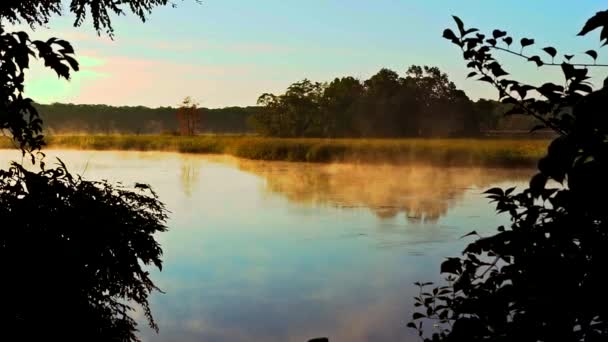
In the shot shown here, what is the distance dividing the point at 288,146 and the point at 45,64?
124 feet

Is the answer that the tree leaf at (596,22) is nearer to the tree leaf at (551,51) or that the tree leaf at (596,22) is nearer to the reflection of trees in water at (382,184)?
Result: the tree leaf at (551,51)

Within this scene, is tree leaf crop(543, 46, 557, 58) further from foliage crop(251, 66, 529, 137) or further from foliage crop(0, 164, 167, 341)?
foliage crop(251, 66, 529, 137)

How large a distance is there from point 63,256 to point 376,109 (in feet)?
146

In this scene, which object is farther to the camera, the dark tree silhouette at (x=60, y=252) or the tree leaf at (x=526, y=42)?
the dark tree silhouette at (x=60, y=252)

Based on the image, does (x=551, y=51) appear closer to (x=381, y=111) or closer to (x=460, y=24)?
(x=460, y=24)

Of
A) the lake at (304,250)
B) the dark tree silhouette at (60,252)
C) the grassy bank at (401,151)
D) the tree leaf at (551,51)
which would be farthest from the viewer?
the grassy bank at (401,151)

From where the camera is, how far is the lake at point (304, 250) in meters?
9.12

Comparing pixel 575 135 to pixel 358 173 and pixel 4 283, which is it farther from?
pixel 358 173

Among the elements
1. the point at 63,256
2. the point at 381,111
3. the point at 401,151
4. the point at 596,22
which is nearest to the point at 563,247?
the point at 596,22

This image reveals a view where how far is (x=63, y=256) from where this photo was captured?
4.71m

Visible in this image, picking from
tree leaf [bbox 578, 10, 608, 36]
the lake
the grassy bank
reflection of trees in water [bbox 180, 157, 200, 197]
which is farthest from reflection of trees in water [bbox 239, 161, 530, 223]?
tree leaf [bbox 578, 10, 608, 36]

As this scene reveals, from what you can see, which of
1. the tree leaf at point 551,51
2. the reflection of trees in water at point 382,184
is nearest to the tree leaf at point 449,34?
the tree leaf at point 551,51

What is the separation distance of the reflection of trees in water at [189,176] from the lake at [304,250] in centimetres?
23

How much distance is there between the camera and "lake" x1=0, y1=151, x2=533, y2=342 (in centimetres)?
912
